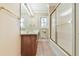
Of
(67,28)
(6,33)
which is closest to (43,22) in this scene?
(67,28)

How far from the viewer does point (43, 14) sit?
9.51 meters

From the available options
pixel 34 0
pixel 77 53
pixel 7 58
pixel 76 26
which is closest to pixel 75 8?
pixel 76 26

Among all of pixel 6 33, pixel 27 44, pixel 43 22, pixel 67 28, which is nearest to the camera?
pixel 6 33

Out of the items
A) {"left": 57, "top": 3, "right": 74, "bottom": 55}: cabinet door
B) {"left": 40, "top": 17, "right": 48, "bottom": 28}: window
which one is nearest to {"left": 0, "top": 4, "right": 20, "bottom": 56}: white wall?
{"left": 57, "top": 3, "right": 74, "bottom": 55}: cabinet door

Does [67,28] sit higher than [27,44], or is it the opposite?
[67,28]

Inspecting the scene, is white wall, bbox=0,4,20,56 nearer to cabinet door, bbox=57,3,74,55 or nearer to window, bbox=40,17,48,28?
cabinet door, bbox=57,3,74,55

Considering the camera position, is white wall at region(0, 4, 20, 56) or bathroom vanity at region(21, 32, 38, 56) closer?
white wall at region(0, 4, 20, 56)

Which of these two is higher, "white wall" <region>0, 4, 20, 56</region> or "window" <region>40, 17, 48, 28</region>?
"window" <region>40, 17, 48, 28</region>

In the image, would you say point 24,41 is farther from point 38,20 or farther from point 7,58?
point 38,20

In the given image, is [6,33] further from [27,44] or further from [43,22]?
[43,22]

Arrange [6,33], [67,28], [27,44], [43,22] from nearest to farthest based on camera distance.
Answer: [6,33]
[67,28]
[27,44]
[43,22]

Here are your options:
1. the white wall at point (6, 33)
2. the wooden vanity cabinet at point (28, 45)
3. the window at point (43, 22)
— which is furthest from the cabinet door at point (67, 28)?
the window at point (43, 22)

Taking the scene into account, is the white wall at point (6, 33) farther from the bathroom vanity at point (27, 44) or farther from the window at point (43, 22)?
the window at point (43, 22)

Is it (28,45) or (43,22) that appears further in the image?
(43,22)
